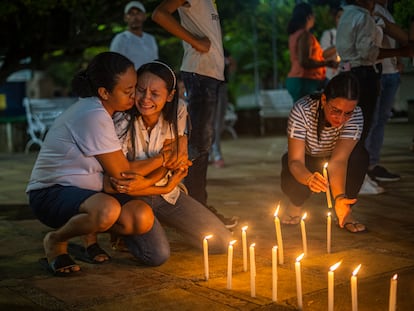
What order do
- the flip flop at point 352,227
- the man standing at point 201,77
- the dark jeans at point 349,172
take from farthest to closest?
the man standing at point 201,77 < the dark jeans at point 349,172 < the flip flop at point 352,227

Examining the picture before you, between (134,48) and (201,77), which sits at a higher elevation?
(134,48)

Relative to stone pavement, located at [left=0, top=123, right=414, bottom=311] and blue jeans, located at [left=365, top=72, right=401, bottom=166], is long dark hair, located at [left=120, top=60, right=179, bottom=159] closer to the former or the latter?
stone pavement, located at [left=0, top=123, right=414, bottom=311]

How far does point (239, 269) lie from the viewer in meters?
4.12

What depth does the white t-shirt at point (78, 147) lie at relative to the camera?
13.2 feet

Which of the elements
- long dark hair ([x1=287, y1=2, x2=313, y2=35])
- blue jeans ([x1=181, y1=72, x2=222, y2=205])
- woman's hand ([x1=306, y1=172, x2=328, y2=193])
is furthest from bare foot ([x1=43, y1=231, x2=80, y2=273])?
long dark hair ([x1=287, y1=2, x2=313, y2=35])

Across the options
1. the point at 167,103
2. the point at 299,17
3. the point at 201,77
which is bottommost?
the point at 167,103

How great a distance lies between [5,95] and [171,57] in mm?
4377

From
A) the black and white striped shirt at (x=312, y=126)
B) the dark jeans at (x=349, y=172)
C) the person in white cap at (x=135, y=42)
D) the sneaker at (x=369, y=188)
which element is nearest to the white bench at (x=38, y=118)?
the person in white cap at (x=135, y=42)

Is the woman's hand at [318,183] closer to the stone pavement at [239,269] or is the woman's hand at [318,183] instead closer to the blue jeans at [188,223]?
the stone pavement at [239,269]

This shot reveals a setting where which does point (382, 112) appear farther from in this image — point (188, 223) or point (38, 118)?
point (38, 118)

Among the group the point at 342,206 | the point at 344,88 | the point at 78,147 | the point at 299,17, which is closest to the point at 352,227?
the point at 342,206

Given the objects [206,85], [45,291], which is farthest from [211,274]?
[206,85]

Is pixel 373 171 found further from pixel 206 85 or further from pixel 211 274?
pixel 211 274

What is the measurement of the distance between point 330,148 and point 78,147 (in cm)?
192
